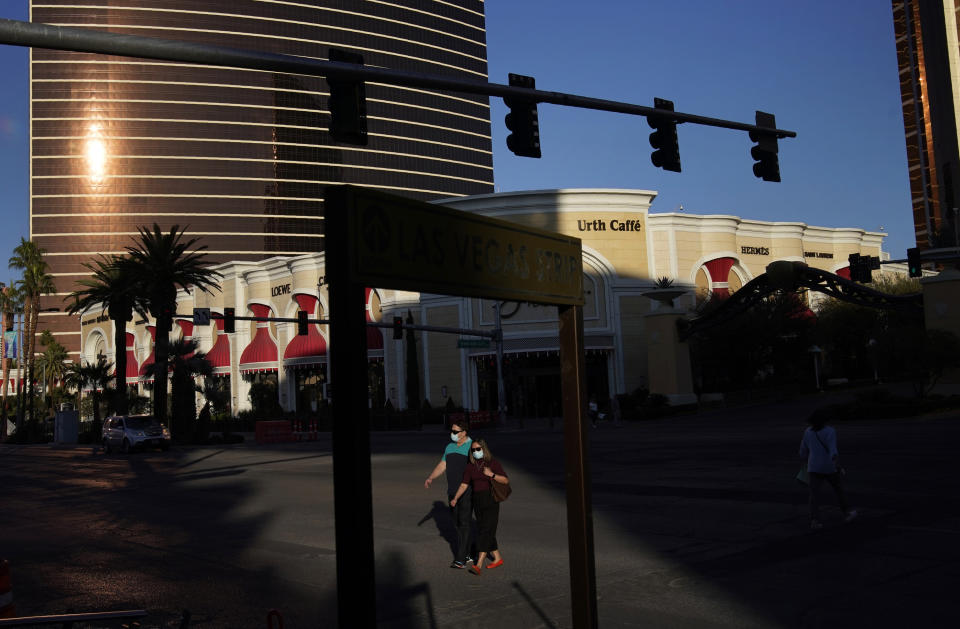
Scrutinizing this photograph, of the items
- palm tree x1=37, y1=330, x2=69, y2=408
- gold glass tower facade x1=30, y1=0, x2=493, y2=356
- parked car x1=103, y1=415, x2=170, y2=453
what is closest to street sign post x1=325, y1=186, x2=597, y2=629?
parked car x1=103, y1=415, x2=170, y2=453

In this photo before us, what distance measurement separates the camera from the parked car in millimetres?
39281

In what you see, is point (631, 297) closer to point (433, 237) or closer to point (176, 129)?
point (433, 237)

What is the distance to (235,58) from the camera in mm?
9148

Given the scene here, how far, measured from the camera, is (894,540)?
33.7ft

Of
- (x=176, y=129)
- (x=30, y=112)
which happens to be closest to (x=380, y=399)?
(x=176, y=129)

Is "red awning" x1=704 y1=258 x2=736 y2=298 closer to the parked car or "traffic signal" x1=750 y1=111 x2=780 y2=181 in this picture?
the parked car

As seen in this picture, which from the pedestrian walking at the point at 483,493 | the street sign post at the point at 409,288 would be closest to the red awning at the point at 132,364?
the pedestrian walking at the point at 483,493

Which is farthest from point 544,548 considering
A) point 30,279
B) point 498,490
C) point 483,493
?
point 30,279

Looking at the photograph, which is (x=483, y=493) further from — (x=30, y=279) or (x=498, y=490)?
(x=30, y=279)

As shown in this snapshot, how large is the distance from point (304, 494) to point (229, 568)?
8089 millimetres

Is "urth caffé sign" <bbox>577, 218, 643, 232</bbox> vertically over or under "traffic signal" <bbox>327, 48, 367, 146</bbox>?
over

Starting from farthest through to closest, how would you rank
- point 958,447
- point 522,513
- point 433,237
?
point 958,447 < point 522,513 < point 433,237

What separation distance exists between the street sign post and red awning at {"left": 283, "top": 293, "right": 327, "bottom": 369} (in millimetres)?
58805

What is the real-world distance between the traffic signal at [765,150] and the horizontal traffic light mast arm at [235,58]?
140 inches
